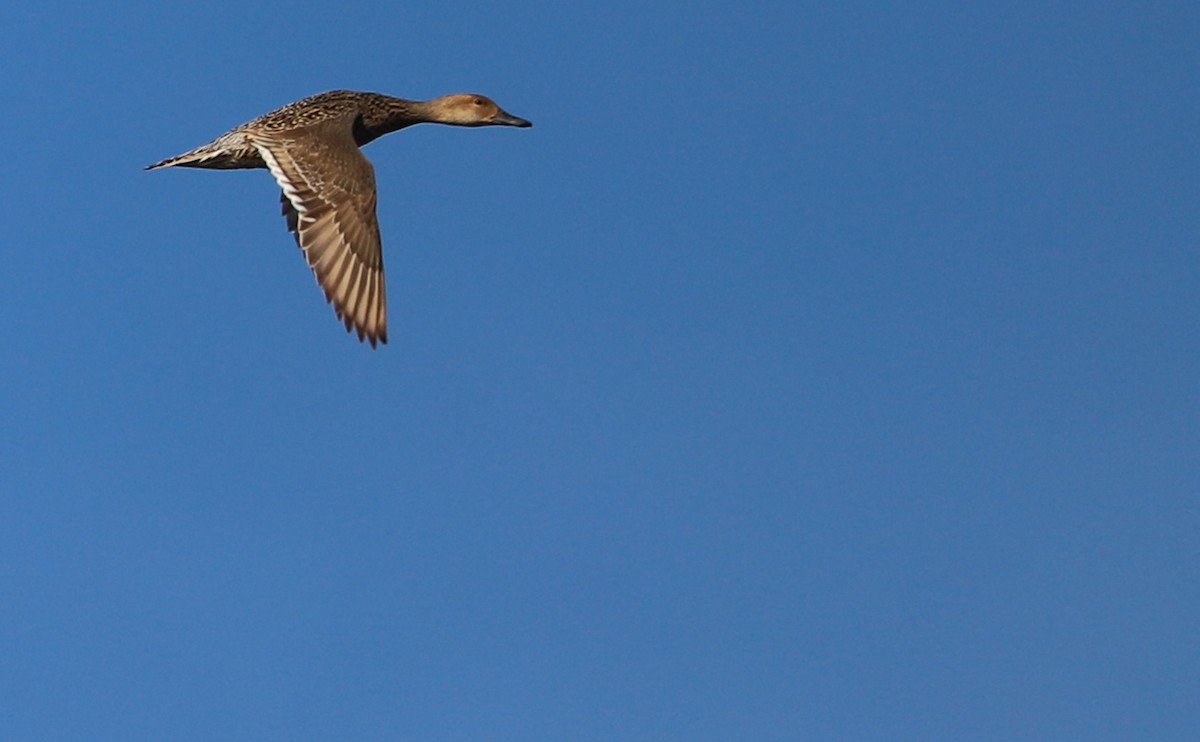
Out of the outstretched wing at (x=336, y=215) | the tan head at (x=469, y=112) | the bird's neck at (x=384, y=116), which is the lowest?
the outstretched wing at (x=336, y=215)

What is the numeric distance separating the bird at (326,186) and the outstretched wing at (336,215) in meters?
0.01

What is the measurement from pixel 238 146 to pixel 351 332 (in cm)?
346

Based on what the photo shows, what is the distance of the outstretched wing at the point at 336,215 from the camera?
21688 mm

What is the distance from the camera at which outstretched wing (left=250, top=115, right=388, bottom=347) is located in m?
21.7

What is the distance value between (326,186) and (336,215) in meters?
0.39

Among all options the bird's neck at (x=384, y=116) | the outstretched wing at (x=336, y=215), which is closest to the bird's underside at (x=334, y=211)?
the outstretched wing at (x=336, y=215)

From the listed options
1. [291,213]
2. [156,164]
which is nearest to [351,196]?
[291,213]

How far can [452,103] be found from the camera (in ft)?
89.3

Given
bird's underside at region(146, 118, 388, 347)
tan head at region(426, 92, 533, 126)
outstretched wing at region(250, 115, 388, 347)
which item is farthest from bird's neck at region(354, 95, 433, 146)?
outstretched wing at region(250, 115, 388, 347)

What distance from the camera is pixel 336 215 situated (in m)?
22.1

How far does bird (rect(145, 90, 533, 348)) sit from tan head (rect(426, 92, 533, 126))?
2321 millimetres

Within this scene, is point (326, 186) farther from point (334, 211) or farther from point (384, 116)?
point (384, 116)

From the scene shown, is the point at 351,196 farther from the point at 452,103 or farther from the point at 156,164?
the point at 452,103

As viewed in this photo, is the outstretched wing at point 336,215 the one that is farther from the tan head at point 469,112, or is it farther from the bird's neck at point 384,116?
the tan head at point 469,112
